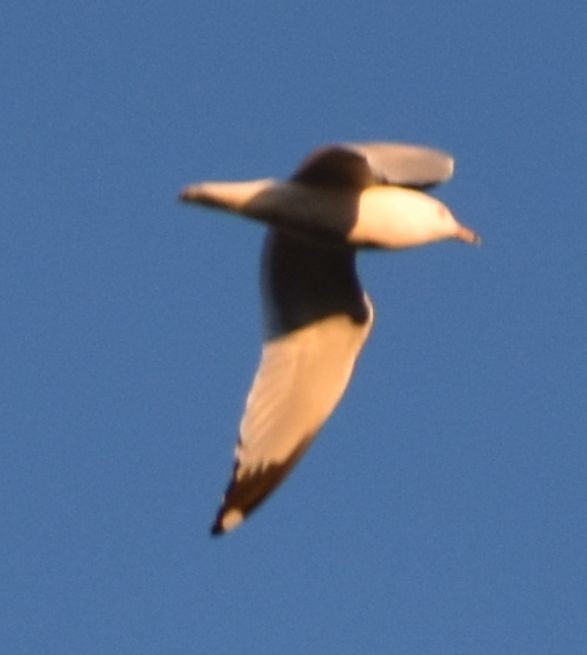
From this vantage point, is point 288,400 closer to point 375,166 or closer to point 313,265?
point 313,265

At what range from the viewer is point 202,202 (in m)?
13.2

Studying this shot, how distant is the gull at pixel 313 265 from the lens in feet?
44.1

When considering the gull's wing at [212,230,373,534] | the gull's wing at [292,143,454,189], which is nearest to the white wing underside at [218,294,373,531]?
the gull's wing at [212,230,373,534]

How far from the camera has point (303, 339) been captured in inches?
571

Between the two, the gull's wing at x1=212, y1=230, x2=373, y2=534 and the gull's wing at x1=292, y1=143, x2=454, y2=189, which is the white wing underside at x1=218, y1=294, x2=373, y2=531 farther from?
the gull's wing at x1=292, y1=143, x2=454, y2=189

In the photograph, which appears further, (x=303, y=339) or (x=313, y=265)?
(x=303, y=339)

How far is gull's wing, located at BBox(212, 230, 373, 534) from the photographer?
46.5 ft

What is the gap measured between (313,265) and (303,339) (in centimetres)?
35

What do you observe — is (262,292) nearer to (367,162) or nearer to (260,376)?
(260,376)

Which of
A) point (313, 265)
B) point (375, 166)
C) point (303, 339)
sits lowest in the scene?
point (303, 339)

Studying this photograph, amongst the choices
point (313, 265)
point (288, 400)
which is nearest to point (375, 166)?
point (313, 265)

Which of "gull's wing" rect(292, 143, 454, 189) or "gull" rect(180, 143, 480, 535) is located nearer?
"gull's wing" rect(292, 143, 454, 189)

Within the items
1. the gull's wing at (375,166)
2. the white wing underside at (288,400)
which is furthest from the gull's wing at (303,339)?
the gull's wing at (375,166)

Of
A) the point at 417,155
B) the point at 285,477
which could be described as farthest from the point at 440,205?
the point at 285,477
